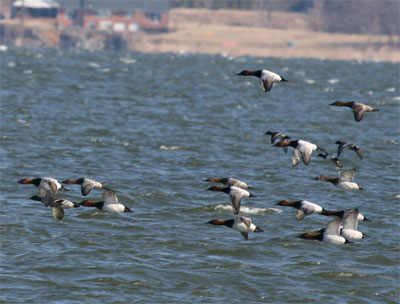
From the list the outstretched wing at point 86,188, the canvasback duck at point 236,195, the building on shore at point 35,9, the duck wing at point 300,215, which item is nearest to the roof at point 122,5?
the building on shore at point 35,9

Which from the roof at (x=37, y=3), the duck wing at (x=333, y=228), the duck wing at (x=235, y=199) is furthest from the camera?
the roof at (x=37, y=3)

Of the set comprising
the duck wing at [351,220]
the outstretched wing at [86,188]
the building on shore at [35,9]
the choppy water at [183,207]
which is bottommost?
the choppy water at [183,207]

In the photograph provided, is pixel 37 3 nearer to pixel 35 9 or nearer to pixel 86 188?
pixel 35 9

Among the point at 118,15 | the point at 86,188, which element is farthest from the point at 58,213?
the point at 118,15

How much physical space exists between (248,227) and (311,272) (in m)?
2.29

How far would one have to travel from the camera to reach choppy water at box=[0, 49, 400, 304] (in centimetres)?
1767

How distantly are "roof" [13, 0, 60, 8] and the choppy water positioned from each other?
114 metres

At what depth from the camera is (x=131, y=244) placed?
20406 mm

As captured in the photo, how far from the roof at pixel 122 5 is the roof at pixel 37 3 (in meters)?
1.67

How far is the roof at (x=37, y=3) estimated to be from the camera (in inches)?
6363

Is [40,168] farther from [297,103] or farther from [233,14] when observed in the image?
[233,14]

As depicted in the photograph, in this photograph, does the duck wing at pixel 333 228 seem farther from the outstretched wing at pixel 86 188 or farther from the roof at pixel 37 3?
the roof at pixel 37 3

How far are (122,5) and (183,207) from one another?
151247mm

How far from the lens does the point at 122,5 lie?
171000mm
